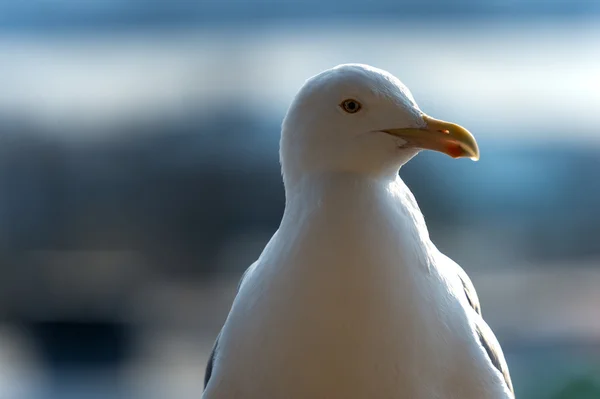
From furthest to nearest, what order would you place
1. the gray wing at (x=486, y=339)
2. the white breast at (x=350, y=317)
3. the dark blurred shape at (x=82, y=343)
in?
the dark blurred shape at (x=82, y=343), the gray wing at (x=486, y=339), the white breast at (x=350, y=317)

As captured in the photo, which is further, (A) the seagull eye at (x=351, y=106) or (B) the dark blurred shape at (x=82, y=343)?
(B) the dark blurred shape at (x=82, y=343)

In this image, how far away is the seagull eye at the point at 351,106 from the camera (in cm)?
68

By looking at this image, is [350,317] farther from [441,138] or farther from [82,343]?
[82,343]

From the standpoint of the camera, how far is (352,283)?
2.19 feet

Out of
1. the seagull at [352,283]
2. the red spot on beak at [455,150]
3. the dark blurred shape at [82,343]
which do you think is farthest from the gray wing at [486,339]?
the dark blurred shape at [82,343]

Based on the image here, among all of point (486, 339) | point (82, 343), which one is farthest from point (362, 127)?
point (82, 343)

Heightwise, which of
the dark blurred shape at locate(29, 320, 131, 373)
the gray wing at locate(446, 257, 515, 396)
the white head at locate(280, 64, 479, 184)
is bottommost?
the gray wing at locate(446, 257, 515, 396)

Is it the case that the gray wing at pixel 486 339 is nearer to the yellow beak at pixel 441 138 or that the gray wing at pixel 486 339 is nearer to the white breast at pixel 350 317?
the white breast at pixel 350 317

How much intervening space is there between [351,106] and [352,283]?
0.46 ft

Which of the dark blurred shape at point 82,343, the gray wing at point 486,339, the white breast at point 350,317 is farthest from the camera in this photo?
the dark blurred shape at point 82,343

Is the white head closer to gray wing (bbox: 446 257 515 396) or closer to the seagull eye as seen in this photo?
the seagull eye

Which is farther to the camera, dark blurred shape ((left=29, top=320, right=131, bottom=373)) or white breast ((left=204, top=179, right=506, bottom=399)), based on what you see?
dark blurred shape ((left=29, top=320, right=131, bottom=373))

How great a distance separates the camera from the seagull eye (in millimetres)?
681

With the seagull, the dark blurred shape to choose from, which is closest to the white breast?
the seagull
